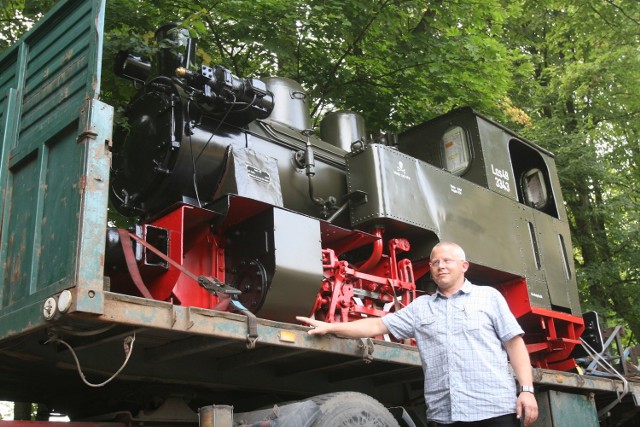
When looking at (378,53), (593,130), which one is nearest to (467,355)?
(378,53)

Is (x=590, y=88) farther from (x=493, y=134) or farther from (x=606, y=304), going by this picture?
(x=493, y=134)

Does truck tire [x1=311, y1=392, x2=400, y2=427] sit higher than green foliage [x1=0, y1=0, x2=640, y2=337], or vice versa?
green foliage [x1=0, y1=0, x2=640, y2=337]

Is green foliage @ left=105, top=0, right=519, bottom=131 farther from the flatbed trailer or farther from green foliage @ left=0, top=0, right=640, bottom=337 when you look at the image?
the flatbed trailer

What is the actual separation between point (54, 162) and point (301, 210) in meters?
2.55

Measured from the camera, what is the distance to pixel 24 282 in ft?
10.3

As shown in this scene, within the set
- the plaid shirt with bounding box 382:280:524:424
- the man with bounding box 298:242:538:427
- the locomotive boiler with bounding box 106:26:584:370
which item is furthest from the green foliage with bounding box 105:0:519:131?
the plaid shirt with bounding box 382:280:524:424

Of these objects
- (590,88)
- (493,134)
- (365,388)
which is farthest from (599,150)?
(365,388)

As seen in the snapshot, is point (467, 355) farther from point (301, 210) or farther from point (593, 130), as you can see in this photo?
point (593, 130)

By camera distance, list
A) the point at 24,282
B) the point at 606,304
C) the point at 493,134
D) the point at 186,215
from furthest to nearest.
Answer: the point at 606,304
the point at 493,134
the point at 186,215
the point at 24,282

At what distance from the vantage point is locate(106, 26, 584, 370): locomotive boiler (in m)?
4.25

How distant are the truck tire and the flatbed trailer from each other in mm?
12

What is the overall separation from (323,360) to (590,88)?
10.4 meters

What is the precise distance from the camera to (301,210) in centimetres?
553

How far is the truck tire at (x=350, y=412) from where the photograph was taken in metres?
3.43
